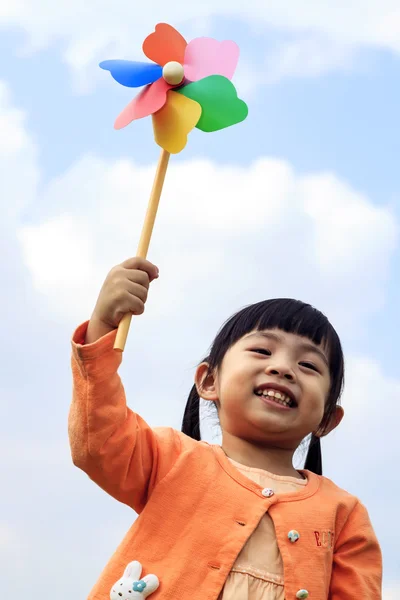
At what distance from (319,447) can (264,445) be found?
607 millimetres

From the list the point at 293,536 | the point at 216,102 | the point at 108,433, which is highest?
the point at 216,102

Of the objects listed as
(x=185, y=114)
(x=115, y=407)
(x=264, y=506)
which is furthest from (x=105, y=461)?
(x=185, y=114)

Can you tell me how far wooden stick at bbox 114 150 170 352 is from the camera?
8.63 ft

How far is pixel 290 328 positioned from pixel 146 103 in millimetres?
940

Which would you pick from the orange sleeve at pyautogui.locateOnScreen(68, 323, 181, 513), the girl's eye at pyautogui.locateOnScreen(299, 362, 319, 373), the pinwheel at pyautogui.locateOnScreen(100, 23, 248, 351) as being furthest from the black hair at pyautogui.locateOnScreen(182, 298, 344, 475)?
the pinwheel at pyautogui.locateOnScreen(100, 23, 248, 351)

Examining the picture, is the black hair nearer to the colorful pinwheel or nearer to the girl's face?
the girl's face

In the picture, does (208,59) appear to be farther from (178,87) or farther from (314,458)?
(314,458)

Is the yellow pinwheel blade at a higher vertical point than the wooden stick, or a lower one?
higher

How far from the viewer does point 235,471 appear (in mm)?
2979

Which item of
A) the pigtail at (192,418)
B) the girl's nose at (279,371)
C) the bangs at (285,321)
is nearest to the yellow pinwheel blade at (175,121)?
the bangs at (285,321)

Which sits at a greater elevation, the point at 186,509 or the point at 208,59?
the point at 208,59

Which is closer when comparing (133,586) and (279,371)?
(133,586)

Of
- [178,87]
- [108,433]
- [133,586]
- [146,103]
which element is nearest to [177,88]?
[178,87]

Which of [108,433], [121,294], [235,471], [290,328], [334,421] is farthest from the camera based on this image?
[334,421]
